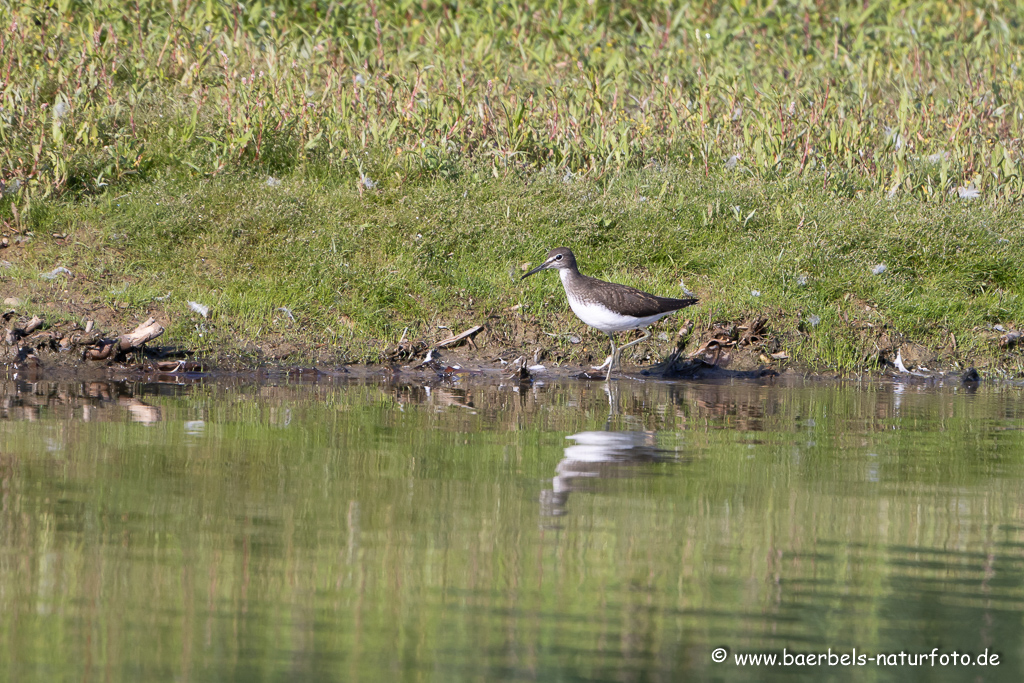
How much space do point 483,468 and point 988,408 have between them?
4720 mm

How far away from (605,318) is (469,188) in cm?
266

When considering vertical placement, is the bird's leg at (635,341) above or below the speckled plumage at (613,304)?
below

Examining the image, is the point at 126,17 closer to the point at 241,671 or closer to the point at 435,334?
the point at 435,334

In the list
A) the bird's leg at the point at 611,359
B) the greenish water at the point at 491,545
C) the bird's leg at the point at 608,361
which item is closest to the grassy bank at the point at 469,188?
the bird's leg at the point at 608,361

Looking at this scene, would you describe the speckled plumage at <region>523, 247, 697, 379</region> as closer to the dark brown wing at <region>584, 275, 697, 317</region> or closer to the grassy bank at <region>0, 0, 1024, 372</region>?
the dark brown wing at <region>584, 275, 697, 317</region>

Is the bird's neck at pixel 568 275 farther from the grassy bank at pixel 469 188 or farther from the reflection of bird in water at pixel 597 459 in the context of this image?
the reflection of bird in water at pixel 597 459

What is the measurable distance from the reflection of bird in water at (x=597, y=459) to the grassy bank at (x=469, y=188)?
12.2 ft

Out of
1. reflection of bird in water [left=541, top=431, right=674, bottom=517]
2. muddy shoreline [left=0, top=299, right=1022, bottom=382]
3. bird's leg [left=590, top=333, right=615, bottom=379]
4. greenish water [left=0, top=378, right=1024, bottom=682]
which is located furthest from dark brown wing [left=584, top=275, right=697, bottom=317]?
reflection of bird in water [left=541, top=431, right=674, bottom=517]

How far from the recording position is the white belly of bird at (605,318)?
10750 millimetres

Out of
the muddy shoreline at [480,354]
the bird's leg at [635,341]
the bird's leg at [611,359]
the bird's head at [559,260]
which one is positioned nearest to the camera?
the muddy shoreline at [480,354]

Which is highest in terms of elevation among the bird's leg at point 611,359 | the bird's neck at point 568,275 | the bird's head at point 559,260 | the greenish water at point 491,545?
the bird's head at point 559,260

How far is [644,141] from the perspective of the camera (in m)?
14.0

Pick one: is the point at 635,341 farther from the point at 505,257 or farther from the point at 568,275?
the point at 505,257

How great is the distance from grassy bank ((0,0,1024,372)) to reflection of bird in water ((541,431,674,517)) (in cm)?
373
